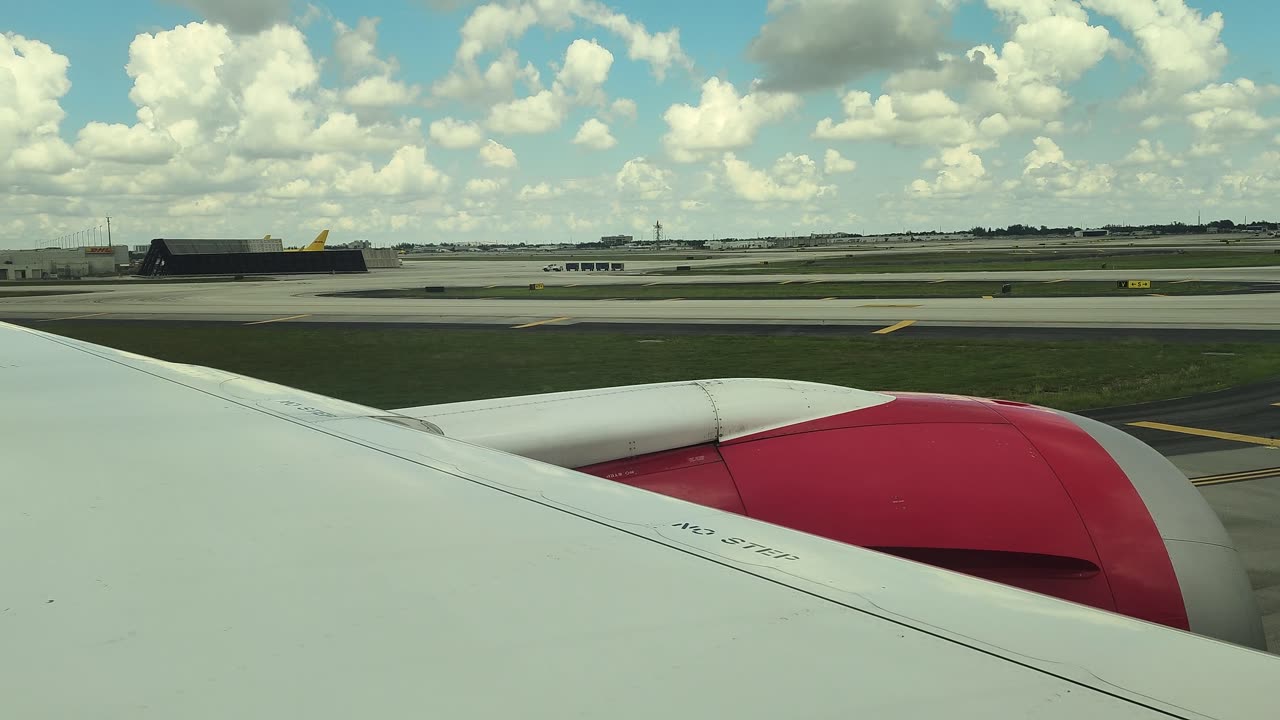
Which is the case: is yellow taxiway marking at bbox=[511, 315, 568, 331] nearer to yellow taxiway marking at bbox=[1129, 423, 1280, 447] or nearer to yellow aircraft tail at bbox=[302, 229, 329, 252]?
yellow taxiway marking at bbox=[1129, 423, 1280, 447]

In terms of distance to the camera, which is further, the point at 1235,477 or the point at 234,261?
the point at 234,261

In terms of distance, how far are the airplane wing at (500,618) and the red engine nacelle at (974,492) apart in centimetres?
240

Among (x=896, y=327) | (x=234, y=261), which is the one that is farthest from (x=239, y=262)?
(x=896, y=327)

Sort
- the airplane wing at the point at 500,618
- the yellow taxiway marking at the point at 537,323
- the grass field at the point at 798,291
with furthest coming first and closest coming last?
the grass field at the point at 798,291 → the yellow taxiway marking at the point at 537,323 → the airplane wing at the point at 500,618

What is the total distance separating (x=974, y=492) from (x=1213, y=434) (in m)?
13.7

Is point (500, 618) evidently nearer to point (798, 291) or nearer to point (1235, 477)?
point (1235, 477)

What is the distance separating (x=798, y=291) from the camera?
185 feet

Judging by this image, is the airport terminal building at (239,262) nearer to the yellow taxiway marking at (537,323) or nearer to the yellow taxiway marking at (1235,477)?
the yellow taxiway marking at (537,323)

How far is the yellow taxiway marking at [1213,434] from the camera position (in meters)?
15.5

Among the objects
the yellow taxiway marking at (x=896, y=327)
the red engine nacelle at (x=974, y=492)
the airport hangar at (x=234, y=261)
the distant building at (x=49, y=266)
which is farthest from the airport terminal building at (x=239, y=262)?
the red engine nacelle at (x=974, y=492)

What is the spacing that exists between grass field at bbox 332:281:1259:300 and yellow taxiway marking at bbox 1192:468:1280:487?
35956 millimetres

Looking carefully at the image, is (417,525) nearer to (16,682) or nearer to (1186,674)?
(16,682)

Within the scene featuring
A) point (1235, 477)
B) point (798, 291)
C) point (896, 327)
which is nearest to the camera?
point (1235, 477)

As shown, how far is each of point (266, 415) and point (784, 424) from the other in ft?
10.4
